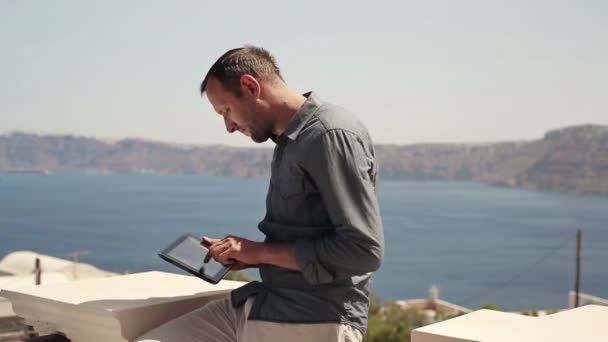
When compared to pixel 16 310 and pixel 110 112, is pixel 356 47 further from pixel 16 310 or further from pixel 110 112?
pixel 16 310

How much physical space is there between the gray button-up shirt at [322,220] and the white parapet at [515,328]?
0.22 m

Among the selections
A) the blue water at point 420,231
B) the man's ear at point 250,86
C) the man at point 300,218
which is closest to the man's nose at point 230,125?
the man at point 300,218

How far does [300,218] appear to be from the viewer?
171cm

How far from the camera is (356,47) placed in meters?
139

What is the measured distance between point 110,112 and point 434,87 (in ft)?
234

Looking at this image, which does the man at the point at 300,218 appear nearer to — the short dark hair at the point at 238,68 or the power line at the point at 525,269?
the short dark hair at the point at 238,68

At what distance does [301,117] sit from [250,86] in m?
0.14

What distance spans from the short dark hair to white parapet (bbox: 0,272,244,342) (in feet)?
2.05

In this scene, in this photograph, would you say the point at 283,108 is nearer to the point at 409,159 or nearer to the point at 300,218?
the point at 300,218

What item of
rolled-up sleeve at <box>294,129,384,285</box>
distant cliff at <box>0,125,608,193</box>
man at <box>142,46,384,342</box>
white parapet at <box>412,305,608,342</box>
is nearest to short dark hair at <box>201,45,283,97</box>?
man at <box>142,46,384,342</box>

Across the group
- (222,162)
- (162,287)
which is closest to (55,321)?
(162,287)

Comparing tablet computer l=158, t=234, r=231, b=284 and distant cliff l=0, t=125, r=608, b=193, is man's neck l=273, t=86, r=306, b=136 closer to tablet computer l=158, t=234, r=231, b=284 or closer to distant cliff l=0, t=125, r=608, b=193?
tablet computer l=158, t=234, r=231, b=284

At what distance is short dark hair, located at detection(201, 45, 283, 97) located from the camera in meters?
1.71

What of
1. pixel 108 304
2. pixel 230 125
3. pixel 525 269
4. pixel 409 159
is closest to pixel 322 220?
pixel 230 125
